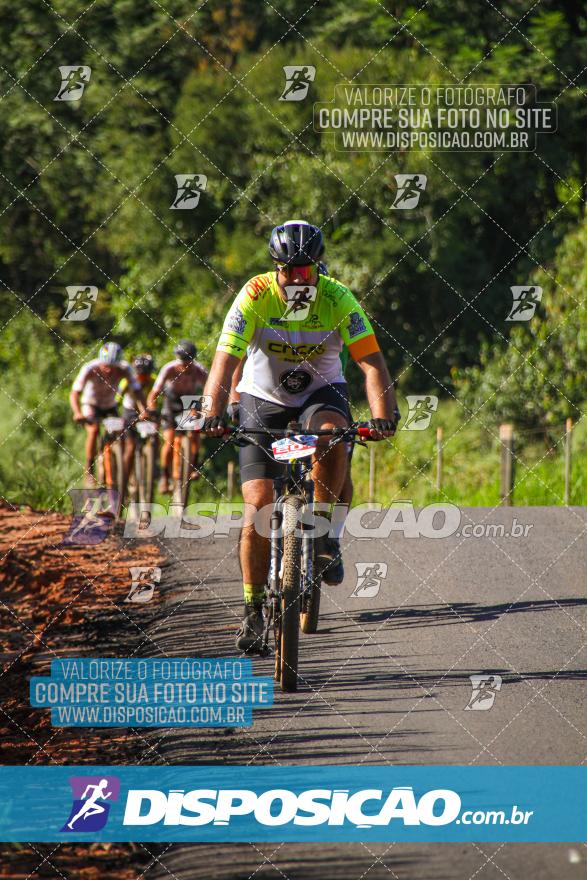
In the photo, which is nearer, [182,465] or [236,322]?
[236,322]

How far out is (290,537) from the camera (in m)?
6.77

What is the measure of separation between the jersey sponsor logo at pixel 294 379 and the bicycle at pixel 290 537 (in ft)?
1.49

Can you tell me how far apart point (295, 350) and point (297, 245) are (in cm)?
66

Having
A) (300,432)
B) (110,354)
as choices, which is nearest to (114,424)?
(110,354)

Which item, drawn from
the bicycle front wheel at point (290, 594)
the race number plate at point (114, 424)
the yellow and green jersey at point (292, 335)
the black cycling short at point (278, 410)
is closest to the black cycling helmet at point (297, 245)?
the yellow and green jersey at point (292, 335)

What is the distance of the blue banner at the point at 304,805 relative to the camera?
5.07 m

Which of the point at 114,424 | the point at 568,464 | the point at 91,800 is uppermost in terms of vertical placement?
the point at 568,464

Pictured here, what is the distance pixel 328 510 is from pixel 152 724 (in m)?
1.45

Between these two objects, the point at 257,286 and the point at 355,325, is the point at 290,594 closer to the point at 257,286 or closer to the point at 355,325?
the point at 355,325

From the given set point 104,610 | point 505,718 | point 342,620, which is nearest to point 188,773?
point 505,718

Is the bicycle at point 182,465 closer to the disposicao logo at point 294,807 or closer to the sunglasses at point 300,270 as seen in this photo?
the sunglasses at point 300,270

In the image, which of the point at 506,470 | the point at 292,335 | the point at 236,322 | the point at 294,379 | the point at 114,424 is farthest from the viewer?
the point at 506,470

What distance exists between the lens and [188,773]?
5.68 m

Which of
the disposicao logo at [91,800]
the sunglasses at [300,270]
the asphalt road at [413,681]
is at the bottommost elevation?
the disposicao logo at [91,800]
